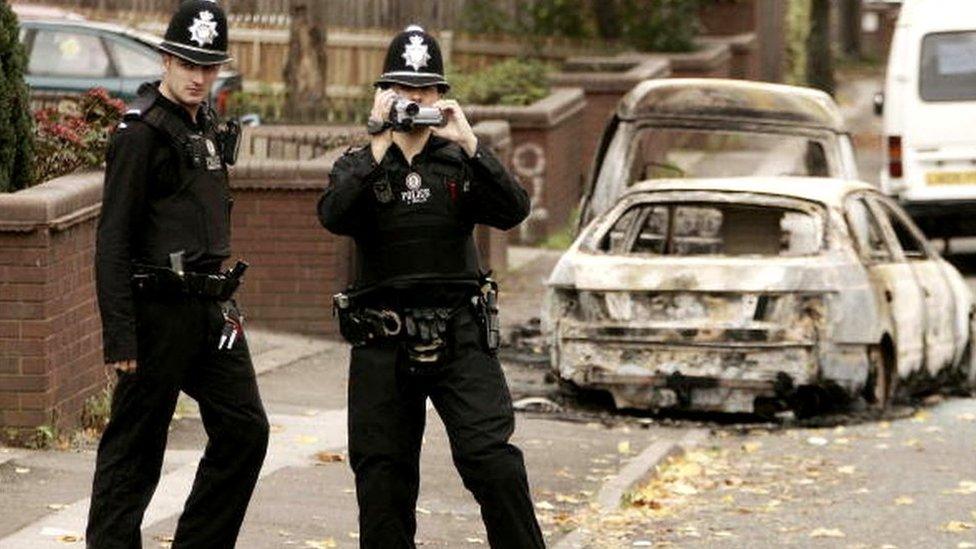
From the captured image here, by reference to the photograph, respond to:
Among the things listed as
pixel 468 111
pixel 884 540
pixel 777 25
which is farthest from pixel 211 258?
pixel 777 25

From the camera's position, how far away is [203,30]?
8000 mm

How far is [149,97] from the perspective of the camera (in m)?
8.02

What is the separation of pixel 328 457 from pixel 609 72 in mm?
17056

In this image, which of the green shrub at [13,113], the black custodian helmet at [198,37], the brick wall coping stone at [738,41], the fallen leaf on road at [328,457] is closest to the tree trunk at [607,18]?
the brick wall coping stone at [738,41]

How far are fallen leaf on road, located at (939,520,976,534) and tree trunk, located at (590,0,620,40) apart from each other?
71.3ft

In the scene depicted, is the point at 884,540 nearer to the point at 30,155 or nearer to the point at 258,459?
the point at 258,459

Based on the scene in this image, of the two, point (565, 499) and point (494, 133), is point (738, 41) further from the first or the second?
point (565, 499)

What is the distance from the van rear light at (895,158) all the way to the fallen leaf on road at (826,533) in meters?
11.8

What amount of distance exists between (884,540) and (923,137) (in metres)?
12.0

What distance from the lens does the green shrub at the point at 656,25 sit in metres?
32.3

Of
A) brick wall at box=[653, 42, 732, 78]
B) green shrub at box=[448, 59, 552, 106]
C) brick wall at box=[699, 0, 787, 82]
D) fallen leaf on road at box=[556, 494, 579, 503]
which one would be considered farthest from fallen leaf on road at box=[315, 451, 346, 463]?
brick wall at box=[699, 0, 787, 82]

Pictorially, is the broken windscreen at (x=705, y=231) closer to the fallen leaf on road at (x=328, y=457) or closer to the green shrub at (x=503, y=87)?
the fallen leaf on road at (x=328, y=457)

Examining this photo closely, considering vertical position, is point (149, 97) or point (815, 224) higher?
point (149, 97)

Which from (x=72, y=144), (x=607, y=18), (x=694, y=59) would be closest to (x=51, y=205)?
(x=72, y=144)
